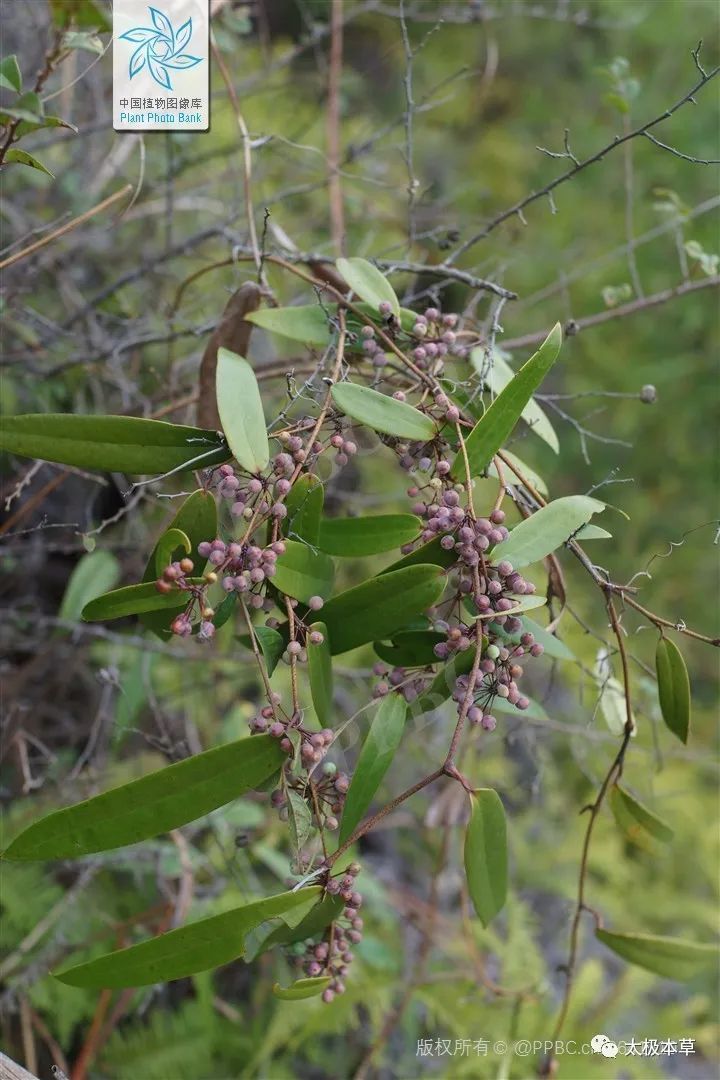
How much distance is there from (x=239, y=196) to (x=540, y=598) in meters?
0.74

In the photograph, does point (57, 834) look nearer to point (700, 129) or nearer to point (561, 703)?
point (561, 703)

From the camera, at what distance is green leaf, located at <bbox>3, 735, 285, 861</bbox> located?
43 centimetres

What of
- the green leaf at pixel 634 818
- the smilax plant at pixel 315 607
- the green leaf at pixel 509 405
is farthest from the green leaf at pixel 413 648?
the green leaf at pixel 634 818

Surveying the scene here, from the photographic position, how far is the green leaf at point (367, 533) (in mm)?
497

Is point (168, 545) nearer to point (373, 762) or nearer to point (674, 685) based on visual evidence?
point (373, 762)

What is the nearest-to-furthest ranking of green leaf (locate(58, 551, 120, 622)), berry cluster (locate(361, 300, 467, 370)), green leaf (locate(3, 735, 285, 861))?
green leaf (locate(3, 735, 285, 861)) < berry cluster (locate(361, 300, 467, 370)) < green leaf (locate(58, 551, 120, 622))

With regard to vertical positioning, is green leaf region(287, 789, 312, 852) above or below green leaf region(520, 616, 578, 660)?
below

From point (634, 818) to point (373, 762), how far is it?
0.86ft

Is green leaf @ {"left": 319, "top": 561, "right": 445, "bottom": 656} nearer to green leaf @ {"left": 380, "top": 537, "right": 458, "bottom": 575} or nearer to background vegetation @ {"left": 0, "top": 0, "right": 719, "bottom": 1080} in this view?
green leaf @ {"left": 380, "top": 537, "right": 458, "bottom": 575}

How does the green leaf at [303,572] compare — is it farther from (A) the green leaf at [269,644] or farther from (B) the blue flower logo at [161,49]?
(B) the blue flower logo at [161,49]

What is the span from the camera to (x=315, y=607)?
49cm

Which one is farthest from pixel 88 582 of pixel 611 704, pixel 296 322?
pixel 611 704

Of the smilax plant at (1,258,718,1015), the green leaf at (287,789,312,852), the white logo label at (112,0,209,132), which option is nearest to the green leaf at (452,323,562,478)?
the smilax plant at (1,258,718,1015)

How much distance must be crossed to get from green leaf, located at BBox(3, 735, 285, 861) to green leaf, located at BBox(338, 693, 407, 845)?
6cm
